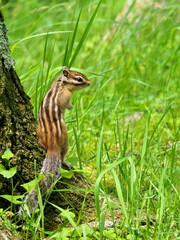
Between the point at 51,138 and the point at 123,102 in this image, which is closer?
the point at 51,138

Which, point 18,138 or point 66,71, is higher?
point 66,71

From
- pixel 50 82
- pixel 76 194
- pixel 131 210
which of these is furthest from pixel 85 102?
pixel 131 210

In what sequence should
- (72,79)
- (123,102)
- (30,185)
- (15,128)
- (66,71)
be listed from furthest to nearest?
1. (123,102)
2. (72,79)
3. (66,71)
4. (15,128)
5. (30,185)

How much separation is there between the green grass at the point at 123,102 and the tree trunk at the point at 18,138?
0.20 meters

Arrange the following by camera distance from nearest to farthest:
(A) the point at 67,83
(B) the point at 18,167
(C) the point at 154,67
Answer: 1. (B) the point at 18,167
2. (A) the point at 67,83
3. (C) the point at 154,67

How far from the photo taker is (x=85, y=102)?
18.5 feet

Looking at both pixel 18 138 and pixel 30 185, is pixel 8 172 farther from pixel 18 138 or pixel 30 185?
pixel 18 138

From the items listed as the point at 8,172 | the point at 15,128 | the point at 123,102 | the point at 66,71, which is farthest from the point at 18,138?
the point at 123,102

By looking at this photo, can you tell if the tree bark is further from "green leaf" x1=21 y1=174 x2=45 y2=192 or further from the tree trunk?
"green leaf" x1=21 y1=174 x2=45 y2=192

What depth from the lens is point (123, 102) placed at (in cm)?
562

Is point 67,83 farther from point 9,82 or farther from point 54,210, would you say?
point 54,210

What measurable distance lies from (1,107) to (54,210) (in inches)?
27.7

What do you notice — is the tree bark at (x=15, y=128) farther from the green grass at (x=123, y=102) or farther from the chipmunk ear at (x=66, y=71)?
the chipmunk ear at (x=66, y=71)

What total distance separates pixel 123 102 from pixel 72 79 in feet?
5.68
